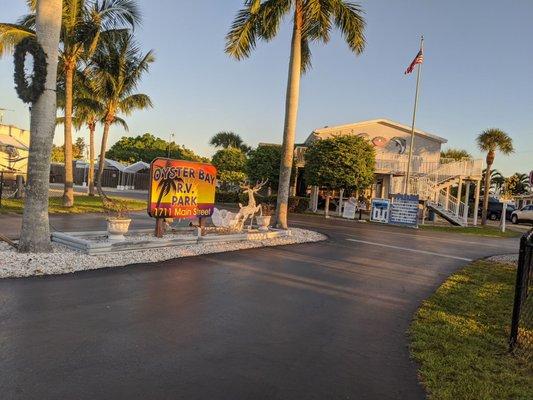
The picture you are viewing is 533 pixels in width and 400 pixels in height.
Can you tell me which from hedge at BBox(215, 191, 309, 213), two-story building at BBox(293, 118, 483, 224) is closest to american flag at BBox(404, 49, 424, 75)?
two-story building at BBox(293, 118, 483, 224)

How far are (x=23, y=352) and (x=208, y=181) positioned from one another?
7.95m

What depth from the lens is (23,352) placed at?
161 inches

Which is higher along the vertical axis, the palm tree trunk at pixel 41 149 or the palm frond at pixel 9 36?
the palm frond at pixel 9 36

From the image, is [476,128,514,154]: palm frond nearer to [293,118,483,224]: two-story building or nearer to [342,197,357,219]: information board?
[293,118,483,224]: two-story building

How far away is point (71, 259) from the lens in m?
8.00

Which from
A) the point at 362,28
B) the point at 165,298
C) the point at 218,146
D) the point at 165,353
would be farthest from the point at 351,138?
the point at 218,146

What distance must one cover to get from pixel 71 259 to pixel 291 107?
9524 mm

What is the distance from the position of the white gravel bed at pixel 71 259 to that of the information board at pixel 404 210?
16033 mm

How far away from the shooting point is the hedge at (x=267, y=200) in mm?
30484

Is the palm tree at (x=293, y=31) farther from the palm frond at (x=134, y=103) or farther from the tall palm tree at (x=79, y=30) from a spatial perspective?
the palm frond at (x=134, y=103)

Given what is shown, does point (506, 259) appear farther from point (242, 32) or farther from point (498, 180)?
point (498, 180)

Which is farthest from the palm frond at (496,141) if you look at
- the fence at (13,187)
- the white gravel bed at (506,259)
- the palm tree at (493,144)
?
the fence at (13,187)

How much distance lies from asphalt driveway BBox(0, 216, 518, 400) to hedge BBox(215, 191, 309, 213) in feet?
68.1

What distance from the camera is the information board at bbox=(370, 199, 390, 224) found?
25.9 metres
